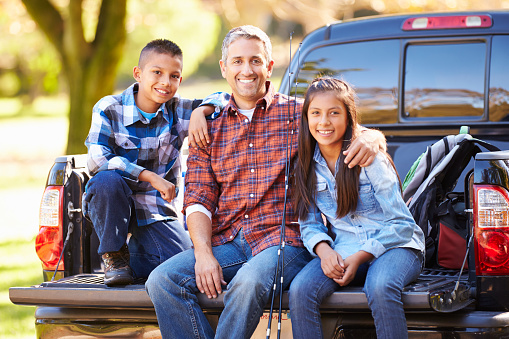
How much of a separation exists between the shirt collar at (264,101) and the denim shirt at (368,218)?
0.39 metres

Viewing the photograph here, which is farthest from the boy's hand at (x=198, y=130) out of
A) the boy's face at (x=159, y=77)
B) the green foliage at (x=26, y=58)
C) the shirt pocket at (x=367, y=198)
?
the green foliage at (x=26, y=58)

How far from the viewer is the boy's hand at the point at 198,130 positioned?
146 inches

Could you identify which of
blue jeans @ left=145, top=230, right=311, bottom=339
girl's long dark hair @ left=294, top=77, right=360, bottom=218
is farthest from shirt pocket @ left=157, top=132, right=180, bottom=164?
girl's long dark hair @ left=294, top=77, right=360, bottom=218

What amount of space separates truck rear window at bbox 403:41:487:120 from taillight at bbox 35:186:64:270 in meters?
2.36

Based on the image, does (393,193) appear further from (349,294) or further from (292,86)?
(292,86)

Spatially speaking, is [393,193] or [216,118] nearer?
[393,193]

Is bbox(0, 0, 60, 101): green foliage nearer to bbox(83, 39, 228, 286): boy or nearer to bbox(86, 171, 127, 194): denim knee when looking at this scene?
bbox(83, 39, 228, 286): boy

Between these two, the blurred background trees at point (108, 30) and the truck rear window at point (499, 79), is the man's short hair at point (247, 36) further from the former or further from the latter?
the blurred background trees at point (108, 30)

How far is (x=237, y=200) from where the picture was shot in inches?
145

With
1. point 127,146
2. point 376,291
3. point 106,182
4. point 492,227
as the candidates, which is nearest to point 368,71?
Answer: point 127,146

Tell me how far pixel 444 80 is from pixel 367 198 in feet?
5.92

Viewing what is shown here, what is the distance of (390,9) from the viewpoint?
18422 mm

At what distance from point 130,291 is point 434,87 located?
2557 millimetres

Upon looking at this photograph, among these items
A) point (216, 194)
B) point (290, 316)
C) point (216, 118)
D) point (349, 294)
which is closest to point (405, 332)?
point (349, 294)
